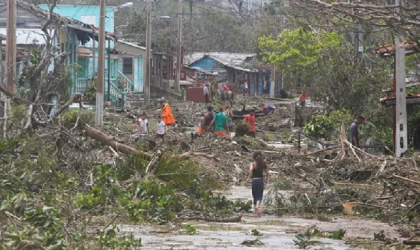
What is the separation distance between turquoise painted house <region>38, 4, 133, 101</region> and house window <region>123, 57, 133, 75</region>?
52cm

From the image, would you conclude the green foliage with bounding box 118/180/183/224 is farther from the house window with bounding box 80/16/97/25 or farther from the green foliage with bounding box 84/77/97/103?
the house window with bounding box 80/16/97/25

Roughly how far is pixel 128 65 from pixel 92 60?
56.3 ft

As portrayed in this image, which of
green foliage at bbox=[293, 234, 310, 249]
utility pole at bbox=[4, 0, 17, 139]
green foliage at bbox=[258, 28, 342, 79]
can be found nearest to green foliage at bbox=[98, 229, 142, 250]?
green foliage at bbox=[293, 234, 310, 249]

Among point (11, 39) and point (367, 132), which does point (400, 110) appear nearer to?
point (367, 132)

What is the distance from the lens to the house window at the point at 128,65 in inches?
2788

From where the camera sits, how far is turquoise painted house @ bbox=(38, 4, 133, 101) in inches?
1916

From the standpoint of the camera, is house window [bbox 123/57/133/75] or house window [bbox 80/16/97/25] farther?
house window [bbox 123/57/133/75]

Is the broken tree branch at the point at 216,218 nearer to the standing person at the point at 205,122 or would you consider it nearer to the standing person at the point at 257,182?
the standing person at the point at 257,182

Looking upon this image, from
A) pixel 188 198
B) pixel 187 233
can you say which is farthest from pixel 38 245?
pixel 188 198

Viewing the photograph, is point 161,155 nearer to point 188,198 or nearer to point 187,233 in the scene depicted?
point 188,198

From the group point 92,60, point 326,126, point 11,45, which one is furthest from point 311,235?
point 92,60

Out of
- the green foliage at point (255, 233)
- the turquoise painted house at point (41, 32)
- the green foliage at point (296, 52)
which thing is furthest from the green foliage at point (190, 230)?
the green foliage at point (296, 52)

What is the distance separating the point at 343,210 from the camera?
18.6m

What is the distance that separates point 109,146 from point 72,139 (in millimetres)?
1783
